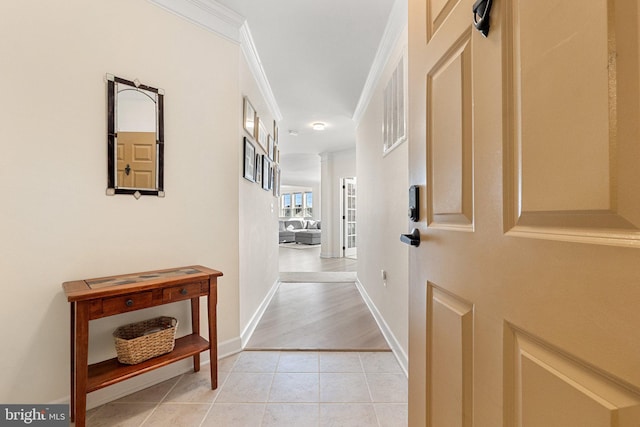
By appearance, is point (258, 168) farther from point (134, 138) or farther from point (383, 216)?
point (383, 216)

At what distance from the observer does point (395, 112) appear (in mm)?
2133

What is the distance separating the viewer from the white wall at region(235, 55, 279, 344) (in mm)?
2184

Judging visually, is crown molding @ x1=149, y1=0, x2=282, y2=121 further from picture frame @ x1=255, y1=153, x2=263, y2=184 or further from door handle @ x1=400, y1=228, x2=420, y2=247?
door handle @ x1=400, y1=228, x2=420, y2=247

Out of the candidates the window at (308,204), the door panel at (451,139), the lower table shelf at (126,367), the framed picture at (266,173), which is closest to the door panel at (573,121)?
the door panel at (451,139)

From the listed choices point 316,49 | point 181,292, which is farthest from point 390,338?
point 316,49

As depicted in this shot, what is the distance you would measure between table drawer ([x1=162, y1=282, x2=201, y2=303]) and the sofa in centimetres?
698

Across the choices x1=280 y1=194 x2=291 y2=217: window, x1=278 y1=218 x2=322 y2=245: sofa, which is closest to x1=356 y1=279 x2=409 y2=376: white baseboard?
x1=278 y1=218 x2=322 y2=245: sofa

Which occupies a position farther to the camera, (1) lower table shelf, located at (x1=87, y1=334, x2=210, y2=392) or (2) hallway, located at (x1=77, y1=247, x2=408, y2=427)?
(2) hallway, located at (x1=77, y1=247, x2=408, y2=427)

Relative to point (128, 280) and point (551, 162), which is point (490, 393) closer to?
point (551, 162)

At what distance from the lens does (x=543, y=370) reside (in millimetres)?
448

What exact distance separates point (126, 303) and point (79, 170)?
757 millimetres

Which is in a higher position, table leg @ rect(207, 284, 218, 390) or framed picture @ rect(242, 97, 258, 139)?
framed picture @ rect(242, 97, 258, 139)

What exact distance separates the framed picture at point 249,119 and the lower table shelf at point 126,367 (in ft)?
5.45

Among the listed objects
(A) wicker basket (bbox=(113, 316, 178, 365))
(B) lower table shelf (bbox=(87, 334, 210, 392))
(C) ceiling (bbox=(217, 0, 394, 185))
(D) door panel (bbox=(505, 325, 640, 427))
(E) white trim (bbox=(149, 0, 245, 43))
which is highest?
(C) ceiling (bbox=(217, 0, 394, 185))
